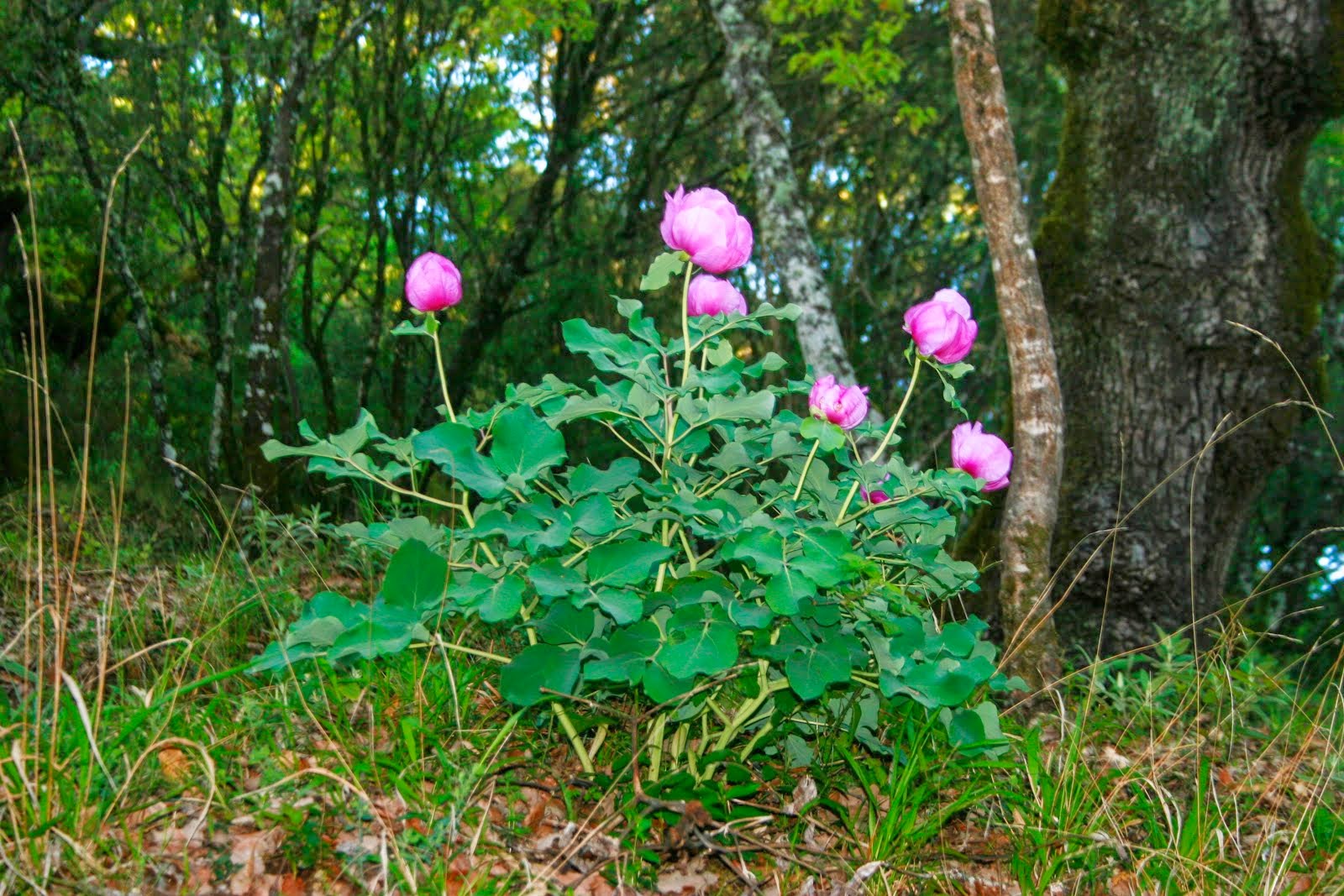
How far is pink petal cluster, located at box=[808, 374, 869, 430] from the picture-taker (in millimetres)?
1873

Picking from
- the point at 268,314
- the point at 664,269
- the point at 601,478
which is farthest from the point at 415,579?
the point at 268,314

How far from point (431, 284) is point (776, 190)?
3.31 metres

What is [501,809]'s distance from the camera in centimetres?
205

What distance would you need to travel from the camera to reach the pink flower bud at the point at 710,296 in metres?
2.01

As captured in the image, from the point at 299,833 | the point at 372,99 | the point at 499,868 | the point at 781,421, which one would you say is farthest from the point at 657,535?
the point at 372,99

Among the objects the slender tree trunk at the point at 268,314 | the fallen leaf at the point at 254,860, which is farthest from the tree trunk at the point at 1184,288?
the slender tree trunk at the point at 268,314

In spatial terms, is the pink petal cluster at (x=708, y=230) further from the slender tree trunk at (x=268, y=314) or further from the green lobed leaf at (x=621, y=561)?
the slender tree trunk at (x=268, y=314)

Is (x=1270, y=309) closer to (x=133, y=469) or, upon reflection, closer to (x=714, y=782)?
(x=714, y=782)

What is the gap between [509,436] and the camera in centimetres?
174

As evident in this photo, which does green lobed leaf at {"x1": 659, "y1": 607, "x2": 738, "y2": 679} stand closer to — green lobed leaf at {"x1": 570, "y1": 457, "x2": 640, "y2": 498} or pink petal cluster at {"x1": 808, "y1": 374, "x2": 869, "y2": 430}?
green lobed leaf at {"x1": 570, "y1": 457, "x2": 640, "y2": 498}

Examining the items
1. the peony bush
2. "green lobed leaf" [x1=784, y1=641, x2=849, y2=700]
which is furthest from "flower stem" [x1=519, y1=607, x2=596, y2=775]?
"green lobed leaf" [x1=784, y1=641, x2=849, y2=700]

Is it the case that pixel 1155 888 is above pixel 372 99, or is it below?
below

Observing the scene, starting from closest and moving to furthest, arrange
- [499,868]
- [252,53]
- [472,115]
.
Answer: [499,868], [252,53], [472,115]

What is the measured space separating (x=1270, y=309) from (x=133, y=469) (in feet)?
21.1
